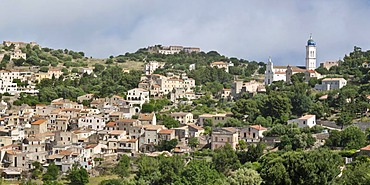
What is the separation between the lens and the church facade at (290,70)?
5421 centimetres

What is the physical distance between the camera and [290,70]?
2169 inches

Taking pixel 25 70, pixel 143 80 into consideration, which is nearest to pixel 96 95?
pixel 143 80

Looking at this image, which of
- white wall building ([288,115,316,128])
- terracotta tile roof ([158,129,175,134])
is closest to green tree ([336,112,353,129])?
white wall building ([288,115,316,128])

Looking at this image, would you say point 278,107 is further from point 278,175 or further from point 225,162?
point 278,175

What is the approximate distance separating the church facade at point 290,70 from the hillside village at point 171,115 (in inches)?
4.5

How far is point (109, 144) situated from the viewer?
36.0 m

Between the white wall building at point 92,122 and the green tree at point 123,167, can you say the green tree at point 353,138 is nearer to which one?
the green tree at point 123,167

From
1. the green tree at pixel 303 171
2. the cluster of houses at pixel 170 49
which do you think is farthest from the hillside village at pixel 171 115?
the cluster of houses at pixel 170 49

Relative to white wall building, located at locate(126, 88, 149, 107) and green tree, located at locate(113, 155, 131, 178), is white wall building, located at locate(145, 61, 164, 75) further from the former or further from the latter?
green tree, located at locate(113, 155, 131, 178)

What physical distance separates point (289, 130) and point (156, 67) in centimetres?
3203

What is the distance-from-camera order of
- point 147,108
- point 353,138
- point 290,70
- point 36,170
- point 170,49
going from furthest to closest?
point 170,49 < point 290,70 < point 147,108 < point 36,170 < point 353,138

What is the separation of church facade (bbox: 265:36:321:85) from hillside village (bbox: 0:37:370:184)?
114 mm

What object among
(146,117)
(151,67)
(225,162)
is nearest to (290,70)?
(151,67)

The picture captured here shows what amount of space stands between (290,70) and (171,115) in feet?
58.2
